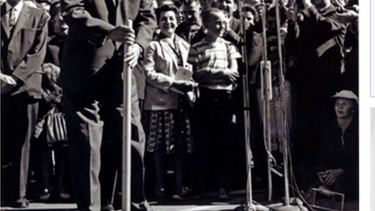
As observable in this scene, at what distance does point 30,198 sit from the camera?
9.00 feet

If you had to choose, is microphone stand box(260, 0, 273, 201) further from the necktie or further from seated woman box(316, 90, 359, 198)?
the necktie

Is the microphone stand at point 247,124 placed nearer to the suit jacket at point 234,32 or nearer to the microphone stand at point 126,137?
the suit jacket at point 234,32

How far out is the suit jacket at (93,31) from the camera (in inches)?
104

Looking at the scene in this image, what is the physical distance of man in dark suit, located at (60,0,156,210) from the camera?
2.65 meters

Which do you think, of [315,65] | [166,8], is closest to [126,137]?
[166,8]

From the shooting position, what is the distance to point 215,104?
8.95ft

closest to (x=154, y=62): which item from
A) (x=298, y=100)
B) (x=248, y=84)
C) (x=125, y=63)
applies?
(x=125, y=63)

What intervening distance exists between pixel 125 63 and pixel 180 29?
25cm

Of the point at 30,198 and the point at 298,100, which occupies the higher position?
the point at 298,100

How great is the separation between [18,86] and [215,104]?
0.74 m

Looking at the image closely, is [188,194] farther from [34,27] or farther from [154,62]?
[34,27]

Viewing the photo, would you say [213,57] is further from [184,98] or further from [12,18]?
[12,18]

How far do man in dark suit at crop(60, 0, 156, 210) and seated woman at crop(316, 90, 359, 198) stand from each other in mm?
674

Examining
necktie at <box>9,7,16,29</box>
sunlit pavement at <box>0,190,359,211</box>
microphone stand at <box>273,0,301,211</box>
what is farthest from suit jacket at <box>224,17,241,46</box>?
necktie at <box>9,7,16,29</box>
